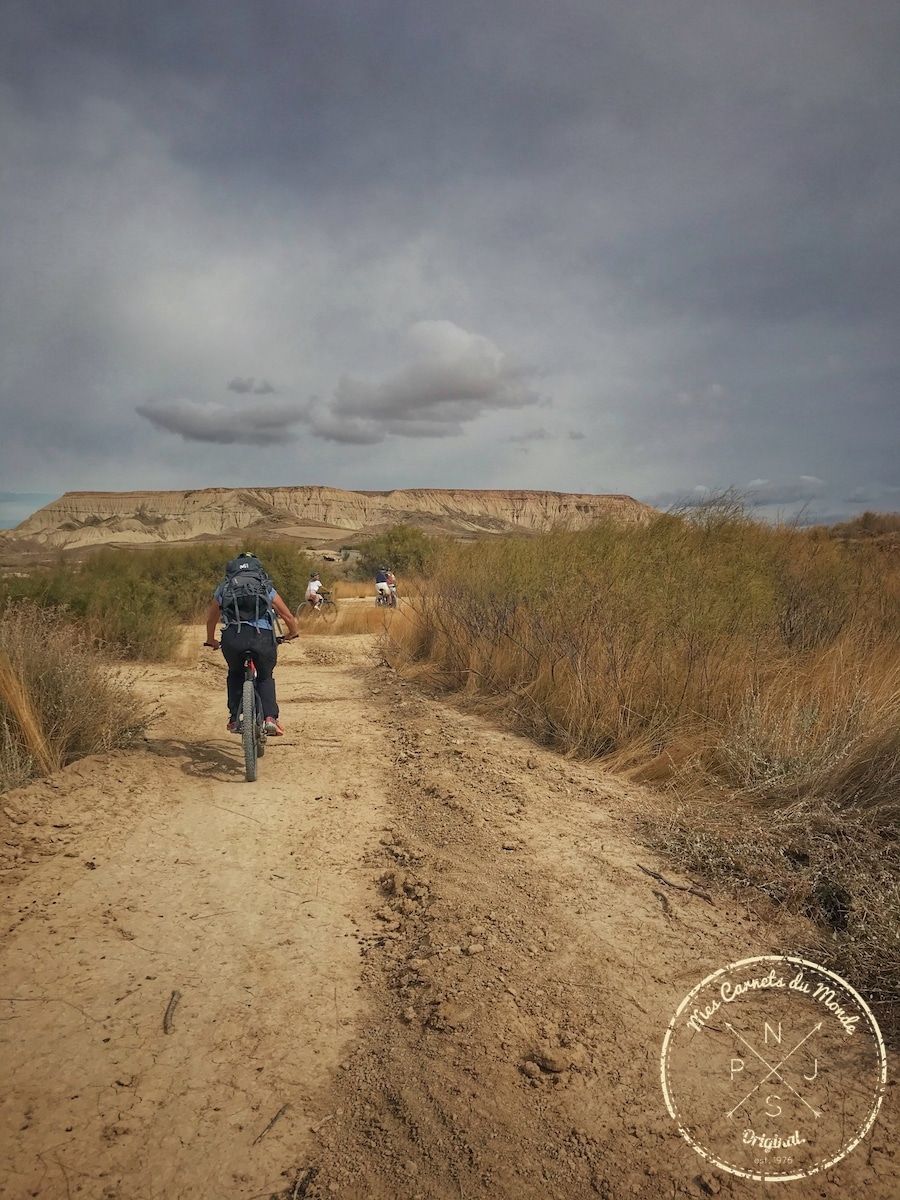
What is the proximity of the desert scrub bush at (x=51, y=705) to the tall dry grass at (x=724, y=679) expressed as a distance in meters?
Answer: 3.60

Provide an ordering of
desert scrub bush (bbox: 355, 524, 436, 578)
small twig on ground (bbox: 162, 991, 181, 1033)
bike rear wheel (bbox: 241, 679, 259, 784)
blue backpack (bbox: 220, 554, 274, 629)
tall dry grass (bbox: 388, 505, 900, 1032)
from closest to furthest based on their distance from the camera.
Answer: small twig on ground (bbox: 162, 991, 181, 1033)
tall dry grass (bbox: 388, 505, 900, 1032)
bike rear wheel (bbox: 241, 679, 259, 784)
blue backpack (bbox: 220, 554, 274, 629)
desert scrub bush (bbox: 355, 524, 436, 578)

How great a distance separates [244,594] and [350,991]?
3450 millimetres

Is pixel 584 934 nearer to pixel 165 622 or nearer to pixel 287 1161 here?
pixel 287 1161

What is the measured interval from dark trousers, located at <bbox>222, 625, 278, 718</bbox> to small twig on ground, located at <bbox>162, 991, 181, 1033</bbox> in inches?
119

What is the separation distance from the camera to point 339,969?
3.02 meters

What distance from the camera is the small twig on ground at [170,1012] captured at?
103 inches

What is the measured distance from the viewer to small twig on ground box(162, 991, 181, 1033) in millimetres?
2604

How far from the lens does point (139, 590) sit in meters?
14.2

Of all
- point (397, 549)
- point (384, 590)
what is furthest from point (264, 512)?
point (384, 590)

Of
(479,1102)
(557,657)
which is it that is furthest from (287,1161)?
(557,657)

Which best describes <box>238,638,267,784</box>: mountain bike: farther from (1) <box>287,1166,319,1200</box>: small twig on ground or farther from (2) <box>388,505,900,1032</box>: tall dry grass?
(1) <box>287,1166,319,1200</box>: small twig on ground

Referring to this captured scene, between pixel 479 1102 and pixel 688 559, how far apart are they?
629cm

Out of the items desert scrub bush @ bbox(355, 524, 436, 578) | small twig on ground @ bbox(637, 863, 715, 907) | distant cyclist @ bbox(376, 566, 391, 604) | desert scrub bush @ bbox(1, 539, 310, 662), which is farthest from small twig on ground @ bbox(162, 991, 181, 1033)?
desert scrub bush @ bbox(355, 524, 436, 578)

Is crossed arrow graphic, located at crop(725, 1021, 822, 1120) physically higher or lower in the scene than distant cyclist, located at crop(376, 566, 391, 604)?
lower
